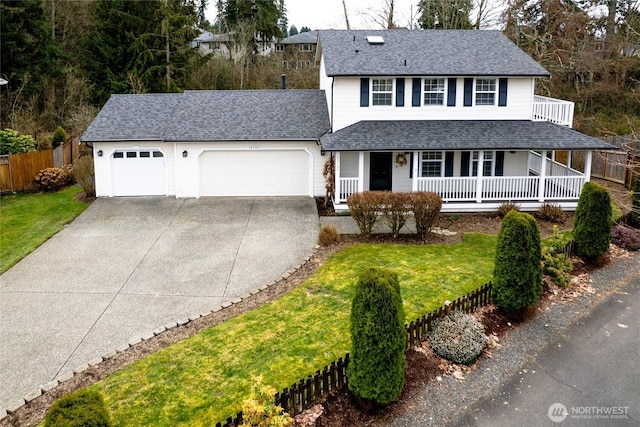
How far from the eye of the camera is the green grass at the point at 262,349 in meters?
7.59

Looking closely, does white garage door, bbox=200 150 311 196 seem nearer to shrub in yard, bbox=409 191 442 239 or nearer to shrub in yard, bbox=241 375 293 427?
shrub in yard, bbox=409 191 442 239

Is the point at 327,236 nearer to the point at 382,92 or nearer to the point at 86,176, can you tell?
the point at 382,92

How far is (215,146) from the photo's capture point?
1981 cm

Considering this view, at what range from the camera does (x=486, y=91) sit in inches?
754

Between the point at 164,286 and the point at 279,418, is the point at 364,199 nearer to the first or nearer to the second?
the point at 164,286

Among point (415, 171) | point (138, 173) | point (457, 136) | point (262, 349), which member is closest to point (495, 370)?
point (262, 349)

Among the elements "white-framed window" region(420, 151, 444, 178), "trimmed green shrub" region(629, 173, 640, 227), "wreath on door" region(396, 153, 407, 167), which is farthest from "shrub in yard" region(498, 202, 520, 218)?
"wreath on door" region(396, 153, 407, 167)

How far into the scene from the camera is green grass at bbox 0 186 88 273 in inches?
583

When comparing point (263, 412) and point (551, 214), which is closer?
point (263, 412)

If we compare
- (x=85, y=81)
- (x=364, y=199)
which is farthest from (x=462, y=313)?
(x=85, y=81)

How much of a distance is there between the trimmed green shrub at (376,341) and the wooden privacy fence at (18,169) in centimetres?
1932

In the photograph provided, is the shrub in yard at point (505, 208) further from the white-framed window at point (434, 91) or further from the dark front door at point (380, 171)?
the white-framed window at point (434, 91)

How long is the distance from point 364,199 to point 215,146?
763 centimetres

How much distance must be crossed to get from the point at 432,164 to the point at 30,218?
14947 millimetres
